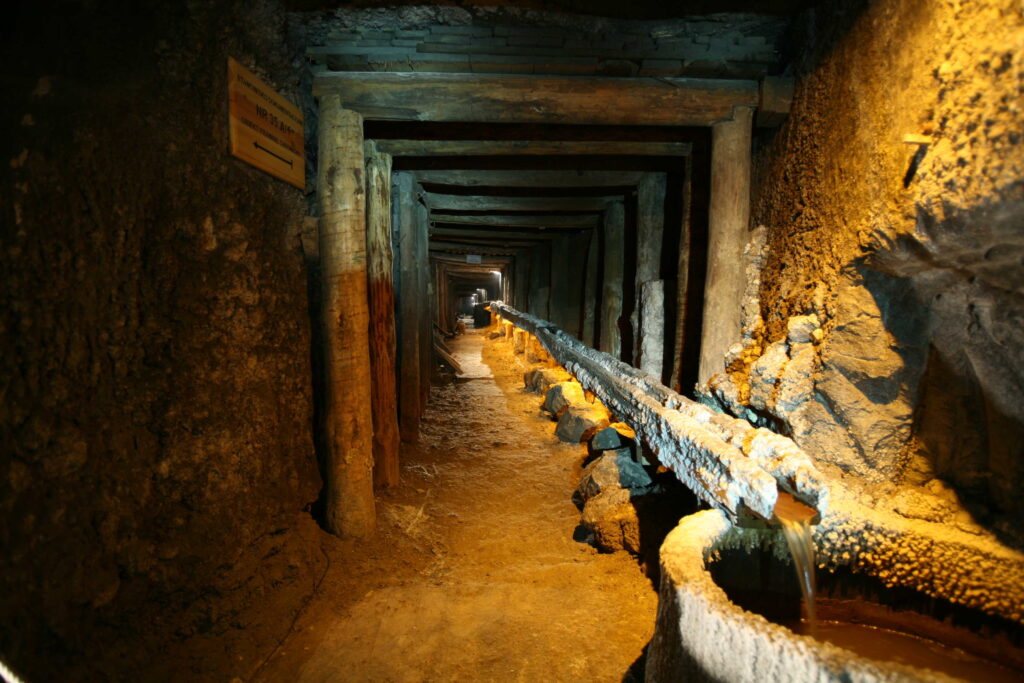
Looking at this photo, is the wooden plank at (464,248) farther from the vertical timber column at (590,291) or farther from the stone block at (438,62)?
the stone block at (438,62)

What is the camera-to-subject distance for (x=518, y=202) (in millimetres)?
5949

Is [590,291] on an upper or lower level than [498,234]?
lower

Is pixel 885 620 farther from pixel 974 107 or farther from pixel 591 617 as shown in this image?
pixel 974 107

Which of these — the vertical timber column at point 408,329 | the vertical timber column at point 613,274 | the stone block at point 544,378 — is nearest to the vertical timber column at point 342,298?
the vertical timber column at point 408,329

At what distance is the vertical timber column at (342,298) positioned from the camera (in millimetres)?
3244

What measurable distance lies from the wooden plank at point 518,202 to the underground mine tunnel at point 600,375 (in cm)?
163

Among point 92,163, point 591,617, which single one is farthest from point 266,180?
point 591,617

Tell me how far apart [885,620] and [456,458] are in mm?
3752

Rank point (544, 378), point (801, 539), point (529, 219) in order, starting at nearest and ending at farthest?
1. point (801, 539)
2. point (529, 219)
3. point (544, 378)

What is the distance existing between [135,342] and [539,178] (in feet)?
13.1

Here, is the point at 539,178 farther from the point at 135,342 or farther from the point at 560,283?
the point at 135,342

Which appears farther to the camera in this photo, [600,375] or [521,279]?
[521,279]

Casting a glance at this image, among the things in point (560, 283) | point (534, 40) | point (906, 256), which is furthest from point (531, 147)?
point (560, 283)

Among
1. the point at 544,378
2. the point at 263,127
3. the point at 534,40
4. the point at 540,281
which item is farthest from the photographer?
the point at 540,281
